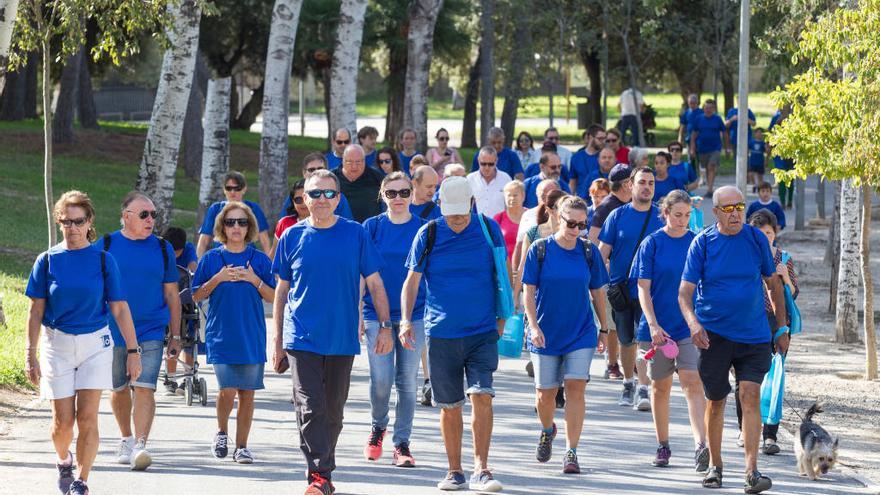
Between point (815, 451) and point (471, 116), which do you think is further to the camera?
point (471, 116)

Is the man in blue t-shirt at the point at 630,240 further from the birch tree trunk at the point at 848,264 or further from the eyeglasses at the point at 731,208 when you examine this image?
the birch tree trunk at the point at 848,264

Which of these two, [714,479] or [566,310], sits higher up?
[566,310]

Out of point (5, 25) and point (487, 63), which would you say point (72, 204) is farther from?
point (487, 63)

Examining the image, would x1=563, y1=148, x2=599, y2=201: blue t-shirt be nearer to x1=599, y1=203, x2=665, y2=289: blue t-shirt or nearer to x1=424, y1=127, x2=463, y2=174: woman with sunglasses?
x1=424, y1=127, x2=463, y2=174: woman with sunglasses

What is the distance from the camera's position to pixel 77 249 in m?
8.27

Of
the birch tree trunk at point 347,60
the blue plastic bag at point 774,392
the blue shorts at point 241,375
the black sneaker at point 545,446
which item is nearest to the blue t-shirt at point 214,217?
the blue shorts at point 241,375

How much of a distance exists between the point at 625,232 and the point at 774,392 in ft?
5.69

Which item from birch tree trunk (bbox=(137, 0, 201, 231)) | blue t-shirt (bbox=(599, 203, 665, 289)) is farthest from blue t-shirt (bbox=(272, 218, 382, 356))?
birch tree trunk (bbox=(137, 0, 201, 231))

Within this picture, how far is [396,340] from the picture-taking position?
9.74 meters

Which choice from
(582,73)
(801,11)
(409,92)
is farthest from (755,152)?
(582,73)

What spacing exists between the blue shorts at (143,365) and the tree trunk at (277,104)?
10.7 m

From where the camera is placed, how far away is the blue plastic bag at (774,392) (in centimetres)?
1013

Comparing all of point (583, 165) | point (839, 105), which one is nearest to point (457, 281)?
point (839, 105)

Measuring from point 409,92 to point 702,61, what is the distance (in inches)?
752
